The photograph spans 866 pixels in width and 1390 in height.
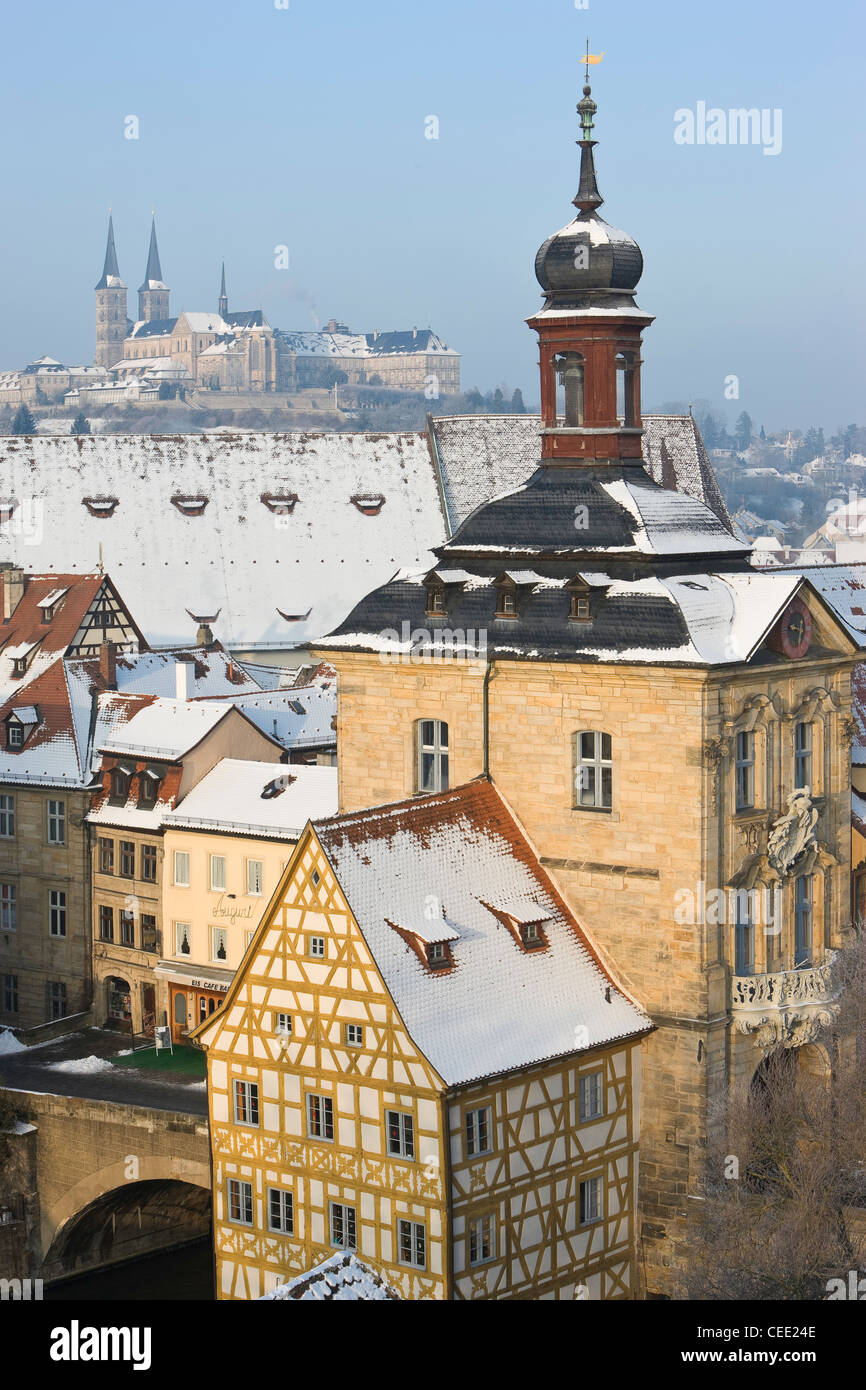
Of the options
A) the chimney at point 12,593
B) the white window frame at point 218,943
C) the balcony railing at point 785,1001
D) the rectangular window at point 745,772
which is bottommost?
the white window frame at point 218,943

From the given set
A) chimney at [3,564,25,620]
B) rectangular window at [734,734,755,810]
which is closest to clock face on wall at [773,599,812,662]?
rectangular window at [734,734,755,810]

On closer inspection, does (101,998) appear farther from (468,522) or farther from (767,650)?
(767,650)

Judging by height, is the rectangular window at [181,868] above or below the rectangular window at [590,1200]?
above

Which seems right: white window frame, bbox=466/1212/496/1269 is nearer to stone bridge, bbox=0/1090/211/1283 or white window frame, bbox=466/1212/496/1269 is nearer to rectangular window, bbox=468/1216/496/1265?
rectangular window, bbox=468/1216/496/1265

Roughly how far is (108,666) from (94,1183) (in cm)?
2076

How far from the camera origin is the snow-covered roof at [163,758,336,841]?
60.0 meters

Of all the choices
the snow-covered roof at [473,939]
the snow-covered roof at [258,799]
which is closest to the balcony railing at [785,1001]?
the snow-covered roof at [473,939]

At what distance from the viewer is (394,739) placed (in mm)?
50250

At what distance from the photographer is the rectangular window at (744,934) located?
153ft

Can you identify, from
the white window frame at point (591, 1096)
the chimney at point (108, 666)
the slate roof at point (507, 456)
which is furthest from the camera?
the slate roof at point (507, 456)

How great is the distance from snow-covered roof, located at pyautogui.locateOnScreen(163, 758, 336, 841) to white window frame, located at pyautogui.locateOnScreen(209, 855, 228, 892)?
0.82 m

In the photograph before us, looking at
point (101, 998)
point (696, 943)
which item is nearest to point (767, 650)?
point (696, 943)

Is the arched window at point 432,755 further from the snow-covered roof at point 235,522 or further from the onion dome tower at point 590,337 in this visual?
the snow-covered roof at point 235,522

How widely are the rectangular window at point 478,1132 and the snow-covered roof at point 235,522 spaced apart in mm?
53636
